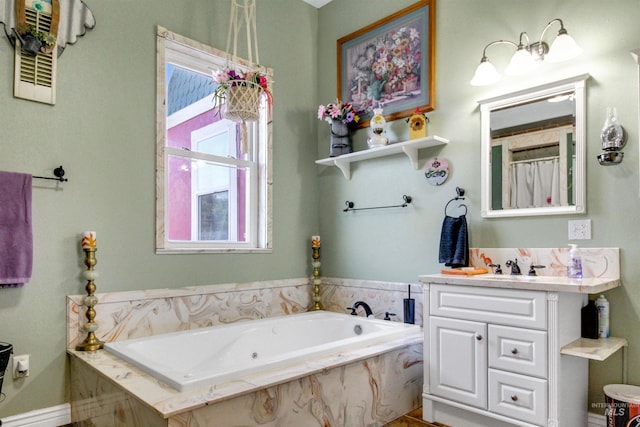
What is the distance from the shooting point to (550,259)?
2.41 m

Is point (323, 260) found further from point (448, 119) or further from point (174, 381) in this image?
point (174, 381)

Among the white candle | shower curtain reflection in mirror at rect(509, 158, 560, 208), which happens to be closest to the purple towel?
the white candle

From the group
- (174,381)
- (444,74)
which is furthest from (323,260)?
(174,381)

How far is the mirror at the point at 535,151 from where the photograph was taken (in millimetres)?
2338

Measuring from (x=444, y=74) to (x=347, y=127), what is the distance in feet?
2.76

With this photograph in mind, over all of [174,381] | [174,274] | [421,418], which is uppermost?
[174,274]

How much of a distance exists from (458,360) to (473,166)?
1.21 m

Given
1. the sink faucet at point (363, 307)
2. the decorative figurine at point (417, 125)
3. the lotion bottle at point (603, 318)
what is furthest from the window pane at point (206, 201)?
the lotion bottle at point (603, 318)

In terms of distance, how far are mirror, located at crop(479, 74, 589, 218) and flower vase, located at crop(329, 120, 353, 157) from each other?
3.54ft

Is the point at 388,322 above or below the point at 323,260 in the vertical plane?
below

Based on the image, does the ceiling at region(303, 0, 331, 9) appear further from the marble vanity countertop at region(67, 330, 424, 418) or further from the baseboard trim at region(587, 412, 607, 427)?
the baseboard trim at region(587, 412, 607, 427)

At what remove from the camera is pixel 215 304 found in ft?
9.97

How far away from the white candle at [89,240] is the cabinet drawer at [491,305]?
1.94m

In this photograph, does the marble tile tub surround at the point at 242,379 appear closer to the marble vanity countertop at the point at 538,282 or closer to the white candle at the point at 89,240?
the white candle at the point at 89,240
